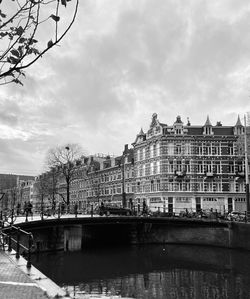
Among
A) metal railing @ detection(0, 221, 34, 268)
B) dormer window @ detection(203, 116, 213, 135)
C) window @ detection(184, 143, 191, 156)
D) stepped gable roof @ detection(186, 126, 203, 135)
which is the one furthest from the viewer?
stepped gable roof @ detection(186, 126, 203, 135)

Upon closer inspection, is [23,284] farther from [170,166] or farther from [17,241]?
[170,166]

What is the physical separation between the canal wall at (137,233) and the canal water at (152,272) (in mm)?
1542

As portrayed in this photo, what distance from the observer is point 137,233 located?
1625 inches

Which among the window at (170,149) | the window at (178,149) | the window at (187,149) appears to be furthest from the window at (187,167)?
the window at (170,149)

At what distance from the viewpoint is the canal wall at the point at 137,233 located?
110ft

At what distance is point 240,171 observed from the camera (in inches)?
2169

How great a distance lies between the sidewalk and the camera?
324 inches

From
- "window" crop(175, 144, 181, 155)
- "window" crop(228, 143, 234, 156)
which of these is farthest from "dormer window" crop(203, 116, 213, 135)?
"window" crop(175, 144, 181, 155)

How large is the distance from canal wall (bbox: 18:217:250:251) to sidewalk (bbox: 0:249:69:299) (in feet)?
53.9

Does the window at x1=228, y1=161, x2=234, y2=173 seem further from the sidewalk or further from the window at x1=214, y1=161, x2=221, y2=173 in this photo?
the sidewalk

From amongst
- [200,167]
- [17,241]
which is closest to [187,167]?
[200,167]

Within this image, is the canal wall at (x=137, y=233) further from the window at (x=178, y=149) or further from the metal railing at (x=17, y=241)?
the window at (x=178, y=149)

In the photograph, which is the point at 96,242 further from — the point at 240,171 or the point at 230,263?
the point at 240,171

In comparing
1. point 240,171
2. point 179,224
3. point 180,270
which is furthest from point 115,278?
point 240,171
